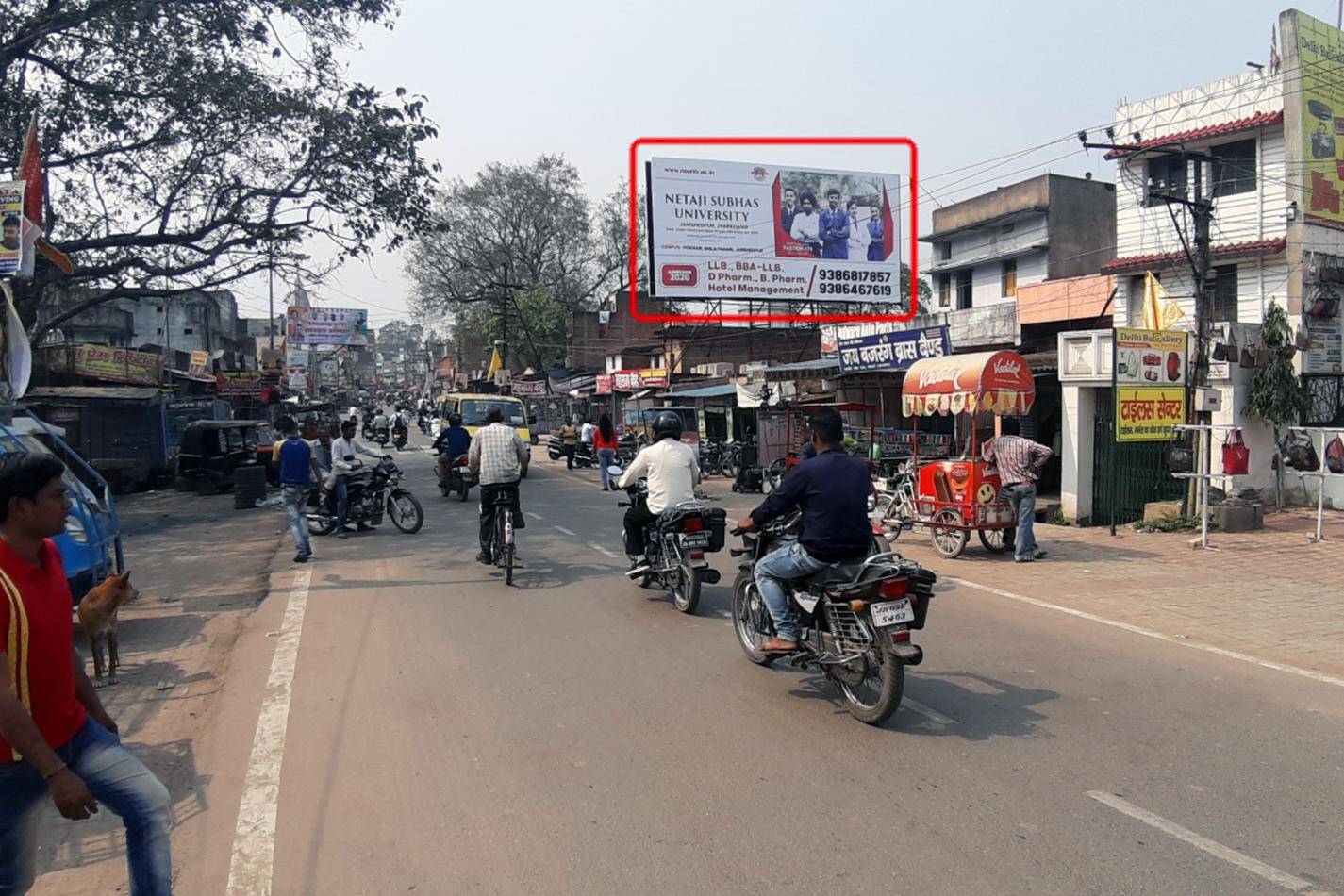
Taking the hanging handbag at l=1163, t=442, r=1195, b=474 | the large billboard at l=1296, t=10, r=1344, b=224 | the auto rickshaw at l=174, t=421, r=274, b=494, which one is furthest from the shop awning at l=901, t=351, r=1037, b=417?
the auto rickshaw at l=174, t=421, r=274, b=494

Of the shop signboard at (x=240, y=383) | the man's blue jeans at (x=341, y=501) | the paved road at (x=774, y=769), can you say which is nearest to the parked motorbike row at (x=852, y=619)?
the paved road at (x=774, y=769)

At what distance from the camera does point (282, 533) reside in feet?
45.4

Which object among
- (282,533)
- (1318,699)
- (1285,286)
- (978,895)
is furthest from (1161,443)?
(282,533)

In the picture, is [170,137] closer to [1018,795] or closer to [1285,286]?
[1018,795]

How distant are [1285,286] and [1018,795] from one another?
17.9m

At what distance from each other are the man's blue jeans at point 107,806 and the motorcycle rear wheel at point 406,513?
409 inches

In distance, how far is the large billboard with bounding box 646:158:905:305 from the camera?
2609 centimetres

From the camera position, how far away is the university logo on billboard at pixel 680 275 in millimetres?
26062

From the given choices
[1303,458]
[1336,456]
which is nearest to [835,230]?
[1303,458]

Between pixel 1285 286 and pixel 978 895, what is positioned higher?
pixel 1285 286

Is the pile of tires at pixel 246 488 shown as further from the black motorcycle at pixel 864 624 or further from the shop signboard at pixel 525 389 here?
the shop signboard at pixel 525 389

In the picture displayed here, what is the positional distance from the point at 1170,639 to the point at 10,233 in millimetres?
12377

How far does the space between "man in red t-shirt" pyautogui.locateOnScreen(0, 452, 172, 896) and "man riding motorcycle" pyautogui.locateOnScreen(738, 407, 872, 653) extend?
3.43 m

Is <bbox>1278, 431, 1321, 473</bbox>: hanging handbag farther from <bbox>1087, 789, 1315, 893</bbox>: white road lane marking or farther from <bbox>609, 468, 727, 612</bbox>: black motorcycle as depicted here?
<bbox>1087, 789, 1315, 893</bbox>: white road lane marking
